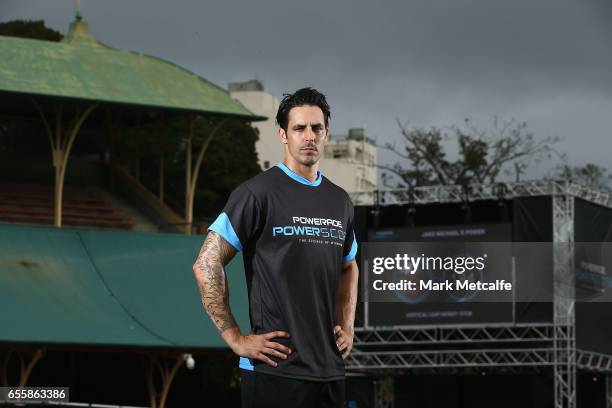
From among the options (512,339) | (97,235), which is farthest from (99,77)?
(512,339)

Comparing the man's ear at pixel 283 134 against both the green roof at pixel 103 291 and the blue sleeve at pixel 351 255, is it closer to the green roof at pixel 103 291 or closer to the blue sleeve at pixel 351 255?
the blue sleeve at pixel 351 255

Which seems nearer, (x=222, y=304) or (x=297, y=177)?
(x=222, y=304)

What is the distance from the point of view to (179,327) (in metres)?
25.0

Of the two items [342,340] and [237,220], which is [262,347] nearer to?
[342,340]

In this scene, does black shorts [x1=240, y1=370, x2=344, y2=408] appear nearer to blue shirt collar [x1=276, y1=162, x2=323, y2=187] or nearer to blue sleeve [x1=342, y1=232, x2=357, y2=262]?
blue sleeve [x1=342, y1=232, x2=357, y2=262]

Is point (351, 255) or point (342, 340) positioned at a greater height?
point (351, 255)

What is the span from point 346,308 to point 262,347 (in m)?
0.40

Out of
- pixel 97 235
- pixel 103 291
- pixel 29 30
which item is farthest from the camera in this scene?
pixel 29 30

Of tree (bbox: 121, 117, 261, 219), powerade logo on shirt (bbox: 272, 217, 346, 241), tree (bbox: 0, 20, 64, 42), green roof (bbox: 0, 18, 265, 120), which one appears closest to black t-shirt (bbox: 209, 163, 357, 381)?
powerade logo on shirt (bbox: 272, 217, 346, 241)

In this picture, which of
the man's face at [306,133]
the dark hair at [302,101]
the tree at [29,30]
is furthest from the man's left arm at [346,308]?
the tree at [29,30]

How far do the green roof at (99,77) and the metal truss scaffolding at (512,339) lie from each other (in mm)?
4739

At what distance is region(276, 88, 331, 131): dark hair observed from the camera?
459 cm

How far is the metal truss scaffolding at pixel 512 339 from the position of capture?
26.4 metres

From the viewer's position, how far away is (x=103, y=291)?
83.7ft
